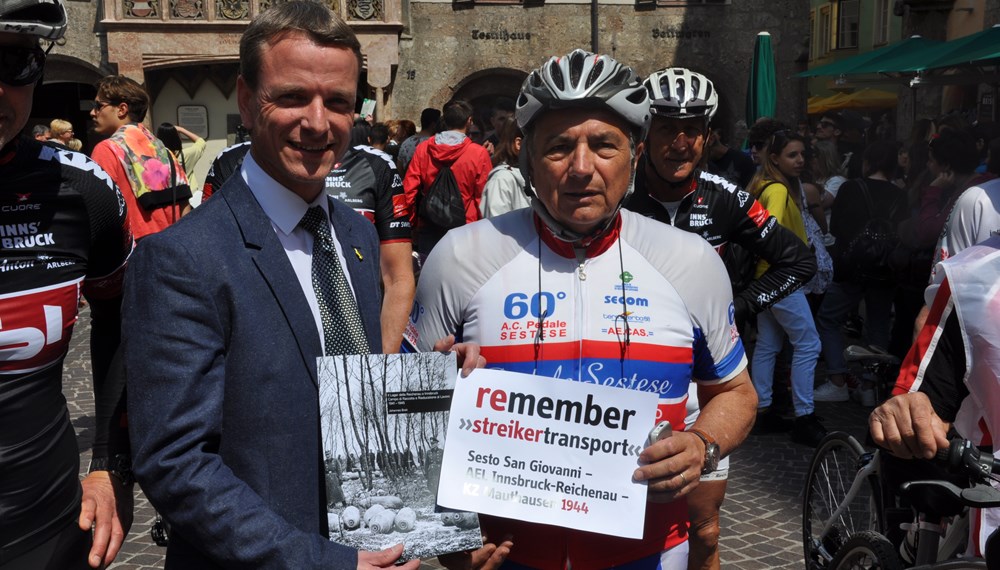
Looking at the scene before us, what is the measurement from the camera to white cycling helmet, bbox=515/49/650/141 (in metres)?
2.36

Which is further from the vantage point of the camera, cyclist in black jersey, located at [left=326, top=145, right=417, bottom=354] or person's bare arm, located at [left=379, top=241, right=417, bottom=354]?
cyclist in black jersey, located at [left=326, top=145, right=417, bottom=354]

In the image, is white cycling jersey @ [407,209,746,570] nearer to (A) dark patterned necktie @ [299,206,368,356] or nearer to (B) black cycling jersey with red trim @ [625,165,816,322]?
(A) dark patterned necktie @ [299,206,368,356]

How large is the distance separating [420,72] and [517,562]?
25471mm

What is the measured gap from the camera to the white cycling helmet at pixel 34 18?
2123 millimetres

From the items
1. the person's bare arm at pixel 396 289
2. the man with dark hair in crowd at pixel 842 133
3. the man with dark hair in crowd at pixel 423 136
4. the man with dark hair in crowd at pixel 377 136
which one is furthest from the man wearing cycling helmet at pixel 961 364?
the man with dark hair in crowd at pixel 842 133

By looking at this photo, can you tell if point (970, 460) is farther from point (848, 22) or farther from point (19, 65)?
point (848, 22)

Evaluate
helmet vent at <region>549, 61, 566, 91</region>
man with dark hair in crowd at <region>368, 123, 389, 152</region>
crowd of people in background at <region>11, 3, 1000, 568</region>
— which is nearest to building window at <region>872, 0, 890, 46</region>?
crowd of people in background at <region>11, 3, 1000, 568</region>

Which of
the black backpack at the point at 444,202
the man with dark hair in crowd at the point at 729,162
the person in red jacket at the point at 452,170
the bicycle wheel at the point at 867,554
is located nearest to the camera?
the bicycle wheel at the point at 867,554

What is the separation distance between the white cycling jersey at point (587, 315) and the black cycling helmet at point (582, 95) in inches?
2.9

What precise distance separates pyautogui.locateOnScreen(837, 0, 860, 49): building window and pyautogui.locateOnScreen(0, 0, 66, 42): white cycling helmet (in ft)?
101

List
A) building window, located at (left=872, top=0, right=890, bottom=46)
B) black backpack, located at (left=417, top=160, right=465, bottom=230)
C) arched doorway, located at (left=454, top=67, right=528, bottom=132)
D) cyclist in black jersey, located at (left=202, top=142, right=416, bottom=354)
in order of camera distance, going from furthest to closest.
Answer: arched doorway, located at (left=454, top=67, right=528, bottom=132), building window, located at (left=872, top=0, right=890, bottom=46), black backpack, located at (left=417, top=160, right=465, bottom=230), cyclist in black jersey, located at (left=202, top=142, right=416, bottom=354)

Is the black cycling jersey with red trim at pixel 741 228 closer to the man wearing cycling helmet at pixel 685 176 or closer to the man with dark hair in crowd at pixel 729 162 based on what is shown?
the man wearing cycling helmet at pixel 685 176

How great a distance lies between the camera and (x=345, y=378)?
186 cm

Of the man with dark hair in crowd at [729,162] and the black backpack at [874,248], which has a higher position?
the man with dark hair in crowd at [729,162]
